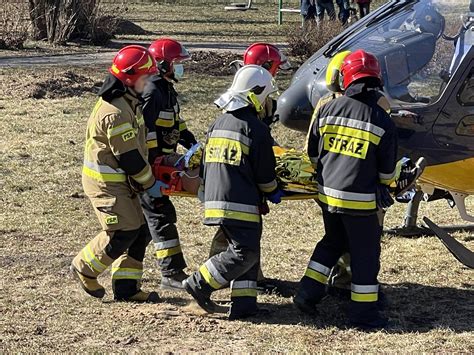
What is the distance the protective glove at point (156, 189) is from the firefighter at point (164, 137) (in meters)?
0.29

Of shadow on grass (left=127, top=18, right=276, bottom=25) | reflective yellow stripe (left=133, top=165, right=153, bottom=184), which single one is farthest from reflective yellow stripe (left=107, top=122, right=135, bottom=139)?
shadow on grass (left=127, top=18, right=276, bottom=25)

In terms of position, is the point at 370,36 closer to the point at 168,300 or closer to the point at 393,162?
the point at 393,162

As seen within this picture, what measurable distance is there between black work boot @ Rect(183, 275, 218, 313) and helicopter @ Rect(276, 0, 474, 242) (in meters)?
2.03

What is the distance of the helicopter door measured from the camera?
712cm

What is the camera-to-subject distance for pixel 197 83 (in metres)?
14.8

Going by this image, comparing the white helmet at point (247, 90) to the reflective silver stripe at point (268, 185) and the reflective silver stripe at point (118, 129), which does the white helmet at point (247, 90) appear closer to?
the reflective silver stripe at point (268, 185)

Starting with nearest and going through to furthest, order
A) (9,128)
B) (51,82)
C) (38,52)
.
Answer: (9,128) → (51,82) → (38,52)

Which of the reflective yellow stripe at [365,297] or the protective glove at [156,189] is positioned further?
the protective glove at [156,189]

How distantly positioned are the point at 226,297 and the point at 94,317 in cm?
101

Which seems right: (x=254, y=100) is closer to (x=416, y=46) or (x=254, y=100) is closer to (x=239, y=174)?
(x=239, y=174)

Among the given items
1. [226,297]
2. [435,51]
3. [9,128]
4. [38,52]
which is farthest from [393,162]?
[38,52]

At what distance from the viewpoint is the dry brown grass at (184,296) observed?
569 cm

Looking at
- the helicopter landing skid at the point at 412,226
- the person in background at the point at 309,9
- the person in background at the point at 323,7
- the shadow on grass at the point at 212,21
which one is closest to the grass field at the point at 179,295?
the helicopter landing skid at the point at 412,226

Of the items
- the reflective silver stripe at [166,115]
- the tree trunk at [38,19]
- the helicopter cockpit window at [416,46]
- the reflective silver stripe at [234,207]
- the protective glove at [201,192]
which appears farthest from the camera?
the tree trunk at [38,19]
